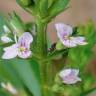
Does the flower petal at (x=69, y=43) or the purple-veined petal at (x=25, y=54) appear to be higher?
the flower petal at (x=69, y=43)

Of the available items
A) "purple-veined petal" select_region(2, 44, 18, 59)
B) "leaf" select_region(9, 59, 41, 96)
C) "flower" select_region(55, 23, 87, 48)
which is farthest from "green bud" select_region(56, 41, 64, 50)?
"leaf" select_region(9, 59, 41, 96)

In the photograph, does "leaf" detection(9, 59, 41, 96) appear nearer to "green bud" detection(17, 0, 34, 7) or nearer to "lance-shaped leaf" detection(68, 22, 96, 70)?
"lance-shaped leaf" detection(68, 22, 96, 70)

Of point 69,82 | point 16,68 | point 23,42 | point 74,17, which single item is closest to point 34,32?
point 23,42

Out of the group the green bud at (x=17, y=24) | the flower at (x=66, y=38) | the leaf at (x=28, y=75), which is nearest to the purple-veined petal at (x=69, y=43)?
the flower at (x=66, y=38)

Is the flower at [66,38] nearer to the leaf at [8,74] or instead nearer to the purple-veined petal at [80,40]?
the purple-veined petal at [80,40]

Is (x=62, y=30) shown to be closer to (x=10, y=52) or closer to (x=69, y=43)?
(x=69, y=43)

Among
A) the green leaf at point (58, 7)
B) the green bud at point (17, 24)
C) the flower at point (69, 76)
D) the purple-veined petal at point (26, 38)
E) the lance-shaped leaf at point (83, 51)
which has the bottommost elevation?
the flower at point (69, 76)
